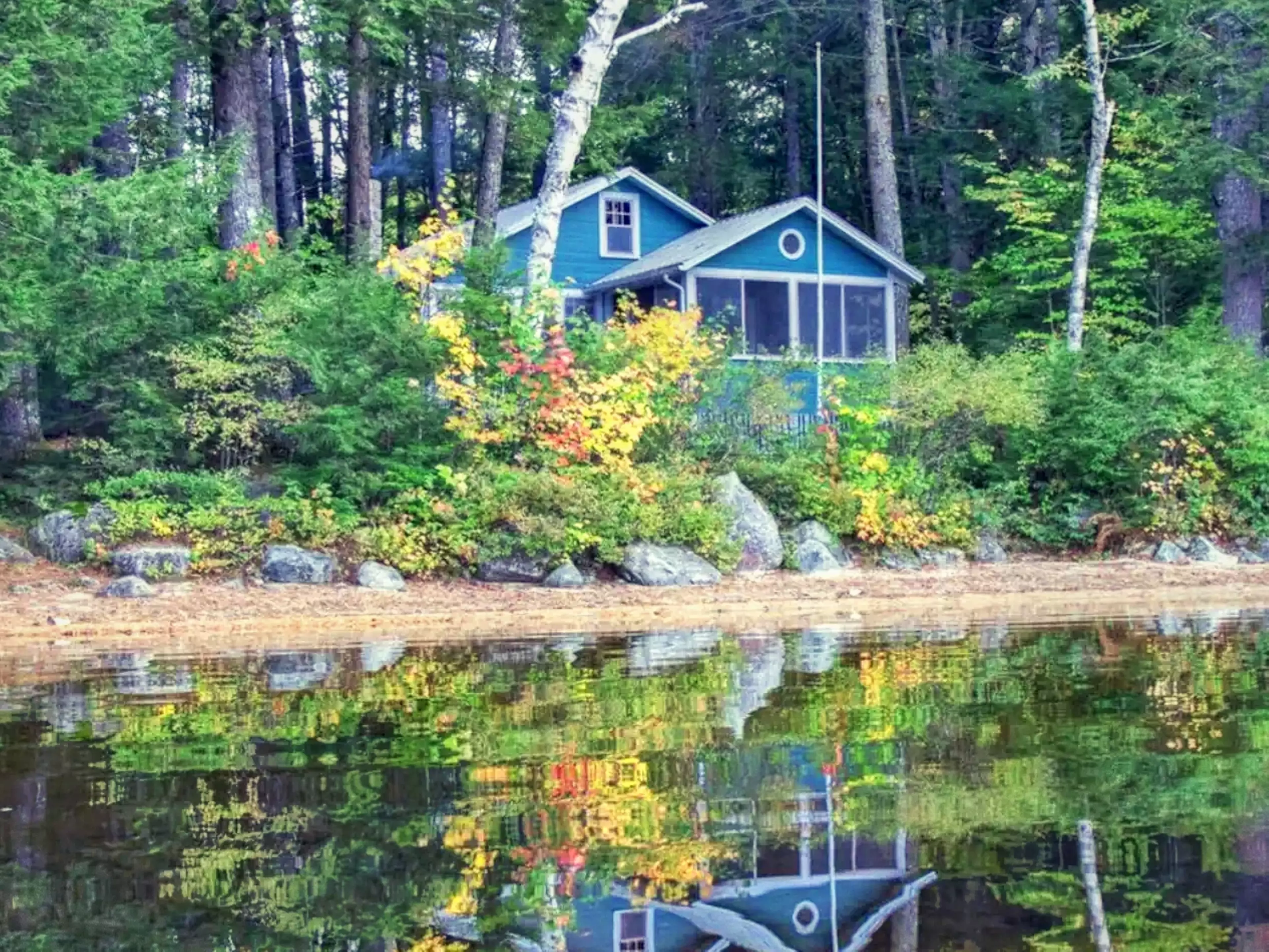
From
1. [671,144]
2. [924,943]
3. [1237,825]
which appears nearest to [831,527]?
[1237,825]

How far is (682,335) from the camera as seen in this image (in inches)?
818

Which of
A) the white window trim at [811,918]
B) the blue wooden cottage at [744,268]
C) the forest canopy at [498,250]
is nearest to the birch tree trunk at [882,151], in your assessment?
the forest canopy at [498,250]

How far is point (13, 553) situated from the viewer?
17.3m

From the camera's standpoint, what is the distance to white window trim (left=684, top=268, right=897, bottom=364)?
33.7 meters

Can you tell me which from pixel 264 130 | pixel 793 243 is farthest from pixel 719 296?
pixel 264 130

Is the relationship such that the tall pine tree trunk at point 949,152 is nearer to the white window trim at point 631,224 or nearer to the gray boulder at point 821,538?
the white window trim at point 631,224

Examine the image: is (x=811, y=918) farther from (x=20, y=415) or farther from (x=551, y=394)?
(x=20, y=415)

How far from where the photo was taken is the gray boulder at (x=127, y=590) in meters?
15.7

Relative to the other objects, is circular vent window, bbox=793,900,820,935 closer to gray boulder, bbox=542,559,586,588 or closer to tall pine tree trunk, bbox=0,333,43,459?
gray boulder, bbox=542,559,586,588

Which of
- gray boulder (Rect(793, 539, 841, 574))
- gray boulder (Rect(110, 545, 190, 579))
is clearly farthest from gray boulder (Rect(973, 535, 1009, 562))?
gray boulder (Rect(110, 545, 190, 579))

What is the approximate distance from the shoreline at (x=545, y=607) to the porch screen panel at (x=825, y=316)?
16.3 meters

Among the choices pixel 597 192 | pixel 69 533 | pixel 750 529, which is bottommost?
pixel 750 529

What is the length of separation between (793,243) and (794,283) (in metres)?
0.97

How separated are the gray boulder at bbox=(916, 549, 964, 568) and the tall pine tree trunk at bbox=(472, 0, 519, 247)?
7.87 meters
